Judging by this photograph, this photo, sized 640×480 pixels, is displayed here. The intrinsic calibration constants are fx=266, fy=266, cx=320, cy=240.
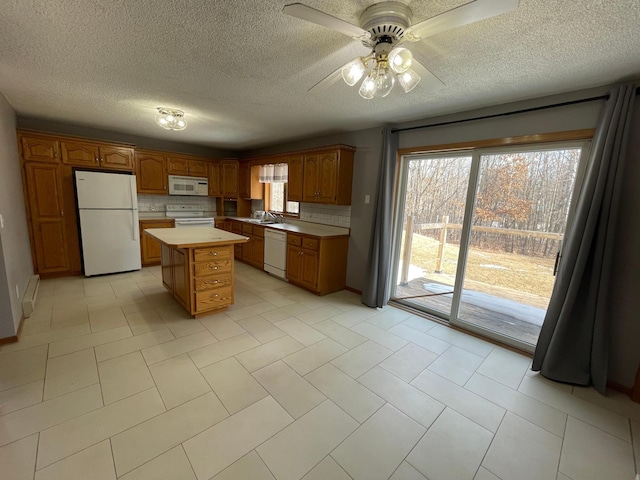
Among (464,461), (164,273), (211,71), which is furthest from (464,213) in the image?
(164,273)

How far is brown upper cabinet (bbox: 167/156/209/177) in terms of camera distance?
5.09 m

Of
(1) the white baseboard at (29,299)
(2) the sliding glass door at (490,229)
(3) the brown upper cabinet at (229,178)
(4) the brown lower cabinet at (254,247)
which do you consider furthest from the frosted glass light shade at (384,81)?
(3) the brown upper cabinet at (229,178)

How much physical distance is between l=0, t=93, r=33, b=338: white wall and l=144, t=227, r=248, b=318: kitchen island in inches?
45.6

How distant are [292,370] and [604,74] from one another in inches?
125

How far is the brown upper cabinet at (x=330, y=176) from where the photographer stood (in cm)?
374

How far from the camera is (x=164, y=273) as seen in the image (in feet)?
12.0

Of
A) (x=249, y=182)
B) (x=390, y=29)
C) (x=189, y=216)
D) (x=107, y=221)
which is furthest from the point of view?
(x=249, y=182)

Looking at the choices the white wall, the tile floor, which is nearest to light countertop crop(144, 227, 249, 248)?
the tile floor

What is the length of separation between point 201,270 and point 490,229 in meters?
3.12

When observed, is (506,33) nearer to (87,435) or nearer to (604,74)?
(604,74)

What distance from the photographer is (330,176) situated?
3.82 meters

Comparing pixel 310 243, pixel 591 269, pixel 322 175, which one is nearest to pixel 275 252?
pixel 310 243

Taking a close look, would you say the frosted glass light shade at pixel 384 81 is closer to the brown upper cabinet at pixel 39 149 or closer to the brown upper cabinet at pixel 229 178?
the brown upper cabinet at pixel 39 149

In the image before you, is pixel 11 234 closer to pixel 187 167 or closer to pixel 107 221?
pixel 107 221
